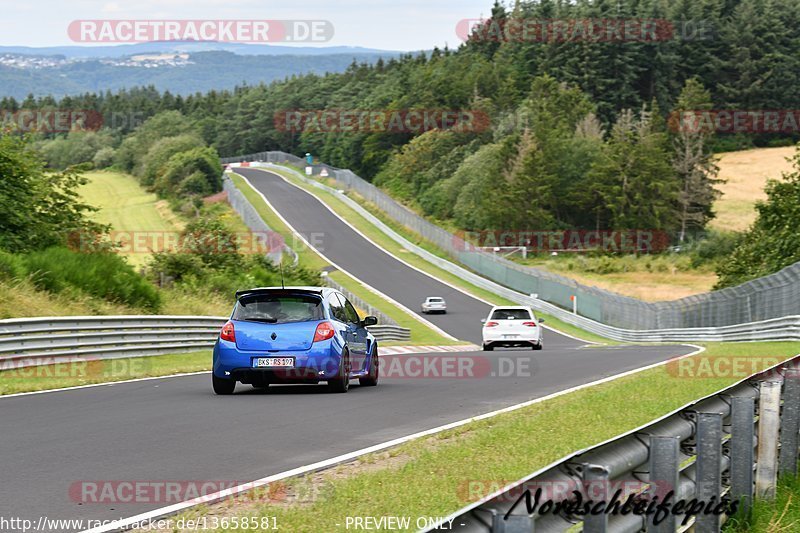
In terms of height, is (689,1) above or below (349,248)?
above

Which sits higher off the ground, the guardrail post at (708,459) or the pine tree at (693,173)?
the guardrail post at (708,459)

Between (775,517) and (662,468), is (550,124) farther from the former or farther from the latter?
(662,468)

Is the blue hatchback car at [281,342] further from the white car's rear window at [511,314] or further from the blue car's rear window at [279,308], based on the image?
the white car's rear window at [511,314]

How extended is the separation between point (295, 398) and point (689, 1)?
153 meters

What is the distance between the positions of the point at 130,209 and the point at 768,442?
352 ft

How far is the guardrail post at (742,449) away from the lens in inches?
298

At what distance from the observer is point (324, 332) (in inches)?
631

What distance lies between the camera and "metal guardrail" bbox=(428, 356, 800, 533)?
14.4 ft

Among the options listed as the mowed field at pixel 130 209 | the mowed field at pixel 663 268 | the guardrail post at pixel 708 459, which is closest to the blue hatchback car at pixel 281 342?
the guardrail post at pixel 708 459

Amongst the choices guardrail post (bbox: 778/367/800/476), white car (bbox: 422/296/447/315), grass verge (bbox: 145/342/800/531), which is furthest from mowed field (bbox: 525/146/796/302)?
guardrail post (bbox: 778/367/800/476)

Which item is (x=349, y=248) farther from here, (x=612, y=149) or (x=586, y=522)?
(x=586, y=522)

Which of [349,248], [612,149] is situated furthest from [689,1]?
[349,248]

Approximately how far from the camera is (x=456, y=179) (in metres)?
118

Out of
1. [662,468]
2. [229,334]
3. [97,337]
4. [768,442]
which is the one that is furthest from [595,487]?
[97,337]
